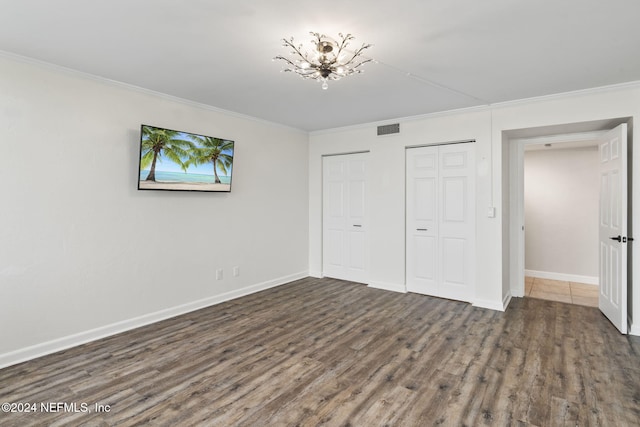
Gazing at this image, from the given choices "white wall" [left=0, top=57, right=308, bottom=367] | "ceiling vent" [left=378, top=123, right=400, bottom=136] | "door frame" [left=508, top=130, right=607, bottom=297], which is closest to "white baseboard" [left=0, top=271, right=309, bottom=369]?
"white wall" [left=0, top=57, right=308, bottom=367]

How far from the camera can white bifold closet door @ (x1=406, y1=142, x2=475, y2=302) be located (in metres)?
A: 4.56

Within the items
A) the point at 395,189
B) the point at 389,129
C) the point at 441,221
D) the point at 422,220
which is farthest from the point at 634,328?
the point at 389,129

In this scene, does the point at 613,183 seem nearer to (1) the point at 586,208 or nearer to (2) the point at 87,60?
(1) the point at 586,208

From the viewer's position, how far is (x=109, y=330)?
11.3 ft

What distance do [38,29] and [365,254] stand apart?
459 cm

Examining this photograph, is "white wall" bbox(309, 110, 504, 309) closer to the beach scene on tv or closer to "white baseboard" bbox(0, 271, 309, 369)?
"white baseboard" bbox(0, 271, 309, 369)

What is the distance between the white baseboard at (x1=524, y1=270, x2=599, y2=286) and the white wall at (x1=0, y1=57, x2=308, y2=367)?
4993mm

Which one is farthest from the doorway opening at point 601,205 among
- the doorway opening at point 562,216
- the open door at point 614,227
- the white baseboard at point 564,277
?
the white baseboard at point 564,277

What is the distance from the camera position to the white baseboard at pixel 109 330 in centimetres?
288

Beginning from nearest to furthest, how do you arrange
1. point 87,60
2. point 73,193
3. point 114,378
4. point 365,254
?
1. point 114,378
2. point 87,60
3. point 73,193
4. point 365,254

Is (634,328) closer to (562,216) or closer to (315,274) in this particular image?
(562,216)

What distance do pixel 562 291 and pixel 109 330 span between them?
19.6ft

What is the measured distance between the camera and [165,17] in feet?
7.37

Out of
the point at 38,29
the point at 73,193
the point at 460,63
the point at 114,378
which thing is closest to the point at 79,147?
the point at 73,193
